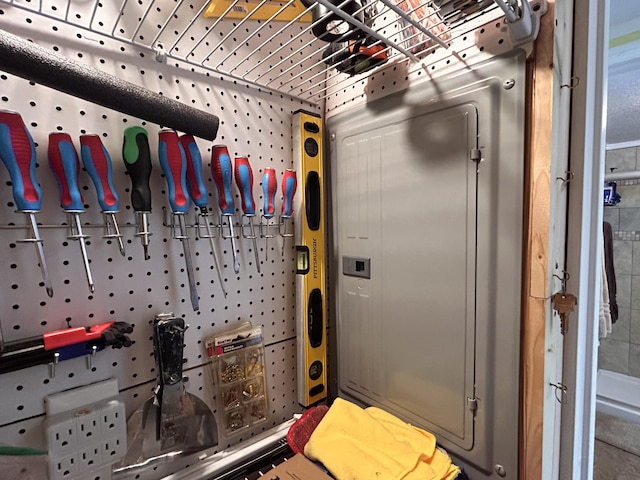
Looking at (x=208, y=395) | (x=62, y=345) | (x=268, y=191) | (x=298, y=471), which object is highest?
(x=268, y=191)

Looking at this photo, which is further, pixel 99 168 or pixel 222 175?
pixel 222 175

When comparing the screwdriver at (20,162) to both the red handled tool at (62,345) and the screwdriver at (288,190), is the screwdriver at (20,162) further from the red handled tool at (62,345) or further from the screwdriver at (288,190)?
the screwdriver at (288,190)

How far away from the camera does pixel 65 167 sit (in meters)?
0.54

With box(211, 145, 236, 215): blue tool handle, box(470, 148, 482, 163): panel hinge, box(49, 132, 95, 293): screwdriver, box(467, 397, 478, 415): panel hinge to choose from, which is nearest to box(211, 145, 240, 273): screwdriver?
box(211, 145, 236, 215): blue tool handle

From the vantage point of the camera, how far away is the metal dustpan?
2.13ft

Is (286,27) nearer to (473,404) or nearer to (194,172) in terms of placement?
(194,172)

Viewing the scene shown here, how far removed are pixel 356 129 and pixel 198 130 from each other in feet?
1.44

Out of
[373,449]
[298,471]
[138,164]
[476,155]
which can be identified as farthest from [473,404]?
[138,164]

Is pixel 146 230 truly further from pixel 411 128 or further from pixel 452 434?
pixel 452 434

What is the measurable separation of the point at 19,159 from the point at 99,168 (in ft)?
0.34

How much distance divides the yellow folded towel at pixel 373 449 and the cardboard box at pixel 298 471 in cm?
2

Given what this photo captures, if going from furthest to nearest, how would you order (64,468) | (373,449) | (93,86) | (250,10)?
(250,10) < (373,449) < (64,468) < (93,86)

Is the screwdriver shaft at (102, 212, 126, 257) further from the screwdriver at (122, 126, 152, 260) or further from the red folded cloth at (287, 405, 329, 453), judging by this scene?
the red folded cloth at (287, 405, 329, 453)

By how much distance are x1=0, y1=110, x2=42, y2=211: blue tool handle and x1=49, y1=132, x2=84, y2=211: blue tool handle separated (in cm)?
3
